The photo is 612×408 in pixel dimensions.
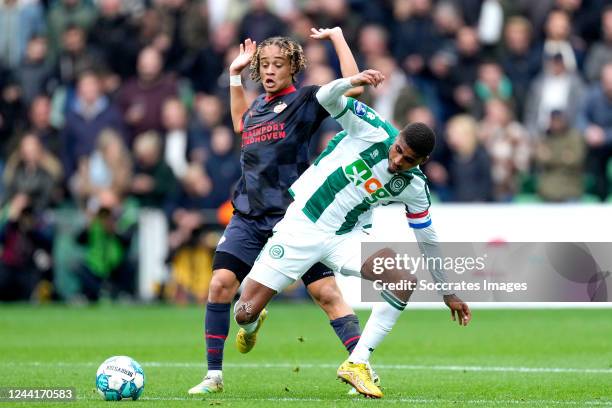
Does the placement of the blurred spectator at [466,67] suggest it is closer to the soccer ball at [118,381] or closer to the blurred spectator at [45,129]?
the blurred spectator at [45,129]

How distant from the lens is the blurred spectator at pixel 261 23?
73.5 ft

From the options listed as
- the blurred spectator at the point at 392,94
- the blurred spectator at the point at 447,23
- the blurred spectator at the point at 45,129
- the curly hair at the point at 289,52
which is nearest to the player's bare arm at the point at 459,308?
the curly hair at the point at 289,52

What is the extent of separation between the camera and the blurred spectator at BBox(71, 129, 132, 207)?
21.8 meters

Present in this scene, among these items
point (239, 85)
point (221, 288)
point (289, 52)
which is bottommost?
point (221, 288)

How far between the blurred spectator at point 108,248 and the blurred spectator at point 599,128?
718cm

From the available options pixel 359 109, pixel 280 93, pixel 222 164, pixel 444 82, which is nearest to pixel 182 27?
pixel 222 164

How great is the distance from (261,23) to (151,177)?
313 centimetres

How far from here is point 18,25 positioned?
80.4 feet

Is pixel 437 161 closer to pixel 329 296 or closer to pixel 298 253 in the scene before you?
pixel 329 296

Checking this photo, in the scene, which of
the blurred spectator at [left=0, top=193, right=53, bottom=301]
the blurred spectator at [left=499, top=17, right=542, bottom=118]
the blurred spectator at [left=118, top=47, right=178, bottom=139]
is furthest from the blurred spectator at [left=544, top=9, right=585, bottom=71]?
the blurred spectator at [left=0, top=193, right=53, bottom=301]

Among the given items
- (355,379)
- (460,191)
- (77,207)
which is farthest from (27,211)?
(355,379)

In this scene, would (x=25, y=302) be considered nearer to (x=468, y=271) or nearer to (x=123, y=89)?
(x=123, y=89)

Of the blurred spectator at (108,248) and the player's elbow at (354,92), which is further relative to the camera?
the blurred spectator at (108,248)

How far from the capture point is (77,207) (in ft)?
72.7
